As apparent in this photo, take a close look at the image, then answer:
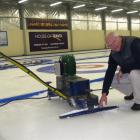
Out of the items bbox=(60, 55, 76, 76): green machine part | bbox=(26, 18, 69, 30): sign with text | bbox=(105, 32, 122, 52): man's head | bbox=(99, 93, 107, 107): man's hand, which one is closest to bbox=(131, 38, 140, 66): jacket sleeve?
bbox=(105, 32, 122, 52): man's head

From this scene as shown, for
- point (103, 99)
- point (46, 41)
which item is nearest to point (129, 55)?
point (103, 99)

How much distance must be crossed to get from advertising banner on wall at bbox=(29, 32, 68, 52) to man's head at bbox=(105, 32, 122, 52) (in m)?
13.7

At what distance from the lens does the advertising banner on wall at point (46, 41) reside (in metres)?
16.1

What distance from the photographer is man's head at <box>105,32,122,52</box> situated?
261 centimetres

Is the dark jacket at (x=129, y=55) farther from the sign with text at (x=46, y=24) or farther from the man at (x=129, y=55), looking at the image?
the sign with text at (x=46, y=24)

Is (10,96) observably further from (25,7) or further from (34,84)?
(25,7)

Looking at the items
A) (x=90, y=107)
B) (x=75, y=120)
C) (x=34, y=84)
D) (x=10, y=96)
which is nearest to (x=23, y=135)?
(x=75, y=120)

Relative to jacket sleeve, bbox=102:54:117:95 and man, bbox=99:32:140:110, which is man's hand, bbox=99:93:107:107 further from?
jacket sleeve, bbox=102:54:117:95

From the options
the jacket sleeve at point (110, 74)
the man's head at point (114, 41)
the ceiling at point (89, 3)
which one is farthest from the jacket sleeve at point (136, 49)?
the ceiling at point (89, 3)

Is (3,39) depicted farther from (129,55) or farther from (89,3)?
(129,55)

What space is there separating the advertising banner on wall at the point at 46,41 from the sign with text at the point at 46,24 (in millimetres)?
396

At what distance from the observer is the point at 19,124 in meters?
2.61

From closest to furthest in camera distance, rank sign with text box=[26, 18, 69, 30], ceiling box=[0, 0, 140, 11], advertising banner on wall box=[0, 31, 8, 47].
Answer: advertising banner on wall box=[0, 31, 8, 47]
ceiling box=[0, 0, 140, 11]
sign with text box=[26, 18, 69, 30]

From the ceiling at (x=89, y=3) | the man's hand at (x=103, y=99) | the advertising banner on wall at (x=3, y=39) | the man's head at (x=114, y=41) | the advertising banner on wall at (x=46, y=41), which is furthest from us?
the advertising banner on wall at (x=46, y=41)
